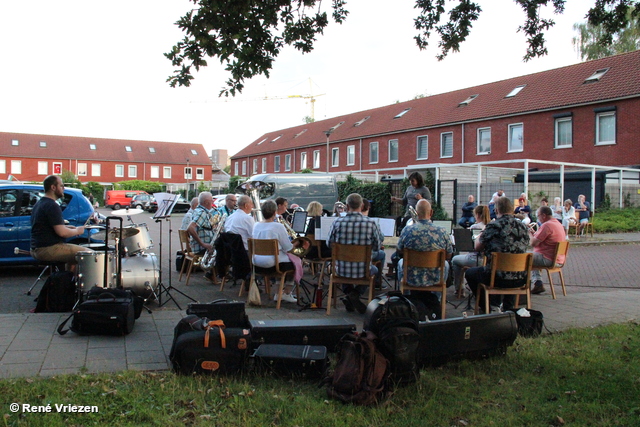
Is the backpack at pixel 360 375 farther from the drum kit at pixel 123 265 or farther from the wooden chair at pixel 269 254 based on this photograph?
the drum kit at pixel 123 265

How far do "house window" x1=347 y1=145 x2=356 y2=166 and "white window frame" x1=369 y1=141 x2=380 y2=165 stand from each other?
76.1 inches

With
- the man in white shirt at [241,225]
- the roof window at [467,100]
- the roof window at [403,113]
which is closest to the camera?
the man in white shirt at [241,225]

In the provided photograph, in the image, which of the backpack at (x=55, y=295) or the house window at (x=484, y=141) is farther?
the house window at (x=484, y=141)

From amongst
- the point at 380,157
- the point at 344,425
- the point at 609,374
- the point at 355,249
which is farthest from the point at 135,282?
the point at 380,157

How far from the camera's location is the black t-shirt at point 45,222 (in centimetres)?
689

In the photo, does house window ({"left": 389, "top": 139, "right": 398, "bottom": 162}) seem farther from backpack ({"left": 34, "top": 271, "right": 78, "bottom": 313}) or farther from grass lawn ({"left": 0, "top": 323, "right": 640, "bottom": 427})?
grass lawn ({"left": 0, "top": 323, "right": 640, "bottom": 427})

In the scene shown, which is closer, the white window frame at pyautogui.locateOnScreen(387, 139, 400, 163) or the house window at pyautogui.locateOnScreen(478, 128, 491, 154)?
the house window at pyautogui.locateOnScreen(478, 128, 491, 154)

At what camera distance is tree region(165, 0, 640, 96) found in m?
6.58

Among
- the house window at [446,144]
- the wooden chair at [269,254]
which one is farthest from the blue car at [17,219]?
the house window at [446,144]

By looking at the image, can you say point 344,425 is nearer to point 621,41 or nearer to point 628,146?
point 628,146

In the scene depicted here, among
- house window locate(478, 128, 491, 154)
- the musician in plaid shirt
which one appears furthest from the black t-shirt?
house window locate(478, 128, 491, 154)

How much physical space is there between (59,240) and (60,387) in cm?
355

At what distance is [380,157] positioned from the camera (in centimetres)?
3919

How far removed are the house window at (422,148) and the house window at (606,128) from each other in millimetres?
11096
